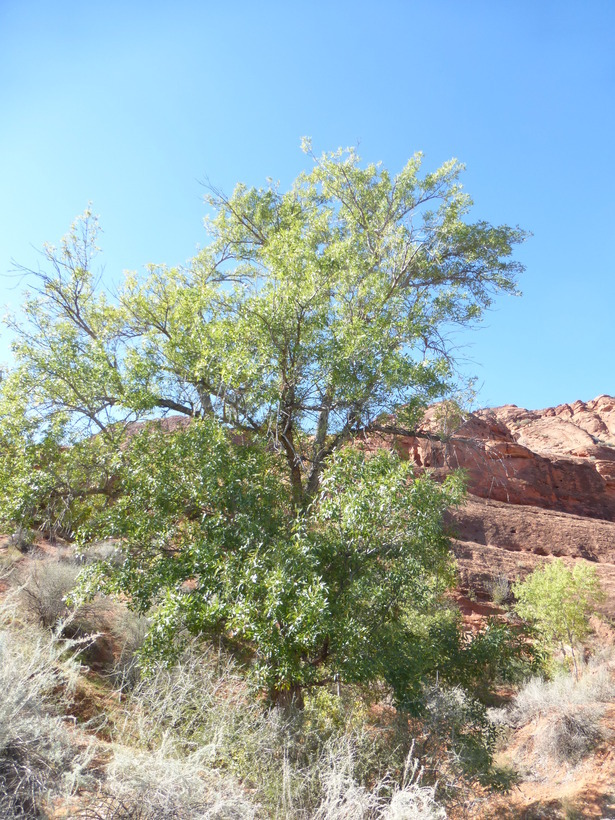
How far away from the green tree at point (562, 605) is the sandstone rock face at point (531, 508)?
445 centimetres

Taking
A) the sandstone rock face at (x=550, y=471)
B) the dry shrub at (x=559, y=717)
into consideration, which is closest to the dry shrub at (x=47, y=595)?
the dry shrub at (x=559, y=717)

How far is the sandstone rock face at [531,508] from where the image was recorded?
29484 mm

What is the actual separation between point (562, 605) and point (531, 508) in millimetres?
16559

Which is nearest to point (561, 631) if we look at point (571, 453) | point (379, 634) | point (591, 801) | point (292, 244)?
point (591, 801)

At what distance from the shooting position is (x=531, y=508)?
36812 mm

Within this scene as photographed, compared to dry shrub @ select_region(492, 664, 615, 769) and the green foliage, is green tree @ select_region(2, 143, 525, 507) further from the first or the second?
dry shrub @ select_region(492, 664, 615, 769)

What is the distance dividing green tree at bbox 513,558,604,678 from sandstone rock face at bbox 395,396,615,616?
4450 mm

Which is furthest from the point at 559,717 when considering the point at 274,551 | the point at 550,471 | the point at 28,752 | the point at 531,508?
the point at 550,471

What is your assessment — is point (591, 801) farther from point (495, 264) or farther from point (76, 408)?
point (76, 408)

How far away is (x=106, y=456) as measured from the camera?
804 centimetres

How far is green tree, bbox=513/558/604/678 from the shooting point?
21.0 metres

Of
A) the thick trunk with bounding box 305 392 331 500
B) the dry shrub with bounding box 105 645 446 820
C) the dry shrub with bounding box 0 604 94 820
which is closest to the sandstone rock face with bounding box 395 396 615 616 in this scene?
the thick trunk with bounding box 305 392 331 500

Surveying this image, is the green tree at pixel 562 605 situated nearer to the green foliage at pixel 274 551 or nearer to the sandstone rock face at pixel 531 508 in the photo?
the sandstone rock face at pixel 531 508

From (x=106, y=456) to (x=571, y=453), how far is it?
48.3m
